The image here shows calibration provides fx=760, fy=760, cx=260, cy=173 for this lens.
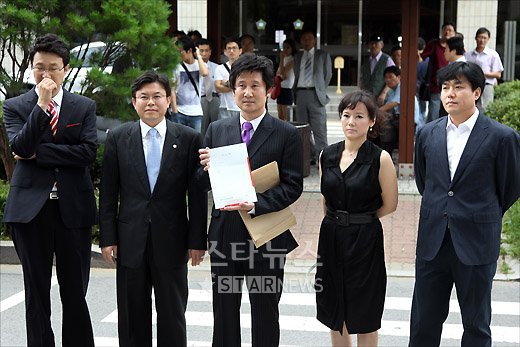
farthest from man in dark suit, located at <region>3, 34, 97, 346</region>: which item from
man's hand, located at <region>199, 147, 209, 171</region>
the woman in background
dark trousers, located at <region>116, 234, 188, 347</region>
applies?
the woman in background

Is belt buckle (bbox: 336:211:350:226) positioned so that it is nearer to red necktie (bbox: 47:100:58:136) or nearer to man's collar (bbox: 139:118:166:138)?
man's collar (bbox: 139:118:166:138)

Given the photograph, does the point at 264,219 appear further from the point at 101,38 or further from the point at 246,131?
the point at 101,38

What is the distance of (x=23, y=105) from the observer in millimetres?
4578

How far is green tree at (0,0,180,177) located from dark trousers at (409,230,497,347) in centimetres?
445

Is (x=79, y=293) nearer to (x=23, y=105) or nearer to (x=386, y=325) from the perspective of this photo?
(x=23, y=105)

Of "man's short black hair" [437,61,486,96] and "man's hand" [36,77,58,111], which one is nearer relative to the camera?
"man's short black hair" [437,61,486,96]

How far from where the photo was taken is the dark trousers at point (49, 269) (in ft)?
15.0

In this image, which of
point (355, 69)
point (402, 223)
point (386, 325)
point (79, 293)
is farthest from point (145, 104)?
point (355, 69)

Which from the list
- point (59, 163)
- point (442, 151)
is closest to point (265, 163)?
point (442, 151)

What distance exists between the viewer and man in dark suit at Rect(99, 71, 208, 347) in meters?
4.41

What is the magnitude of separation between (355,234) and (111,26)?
4.46 m

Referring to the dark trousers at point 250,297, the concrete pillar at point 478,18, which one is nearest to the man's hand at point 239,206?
the dark trousers at point 250,297

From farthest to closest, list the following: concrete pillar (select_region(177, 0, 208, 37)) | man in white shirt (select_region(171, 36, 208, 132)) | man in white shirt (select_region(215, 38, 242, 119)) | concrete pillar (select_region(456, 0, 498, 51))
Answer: concrete pillar (select_region(456, 0, 498, 51)), concrete pillar (select_region(177, 0, 208, 37)), man in white shirt (select_region(215, 38, 242, 119)), man in white shirt (select_region(171, 36, 208, 132))

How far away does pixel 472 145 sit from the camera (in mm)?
4188
